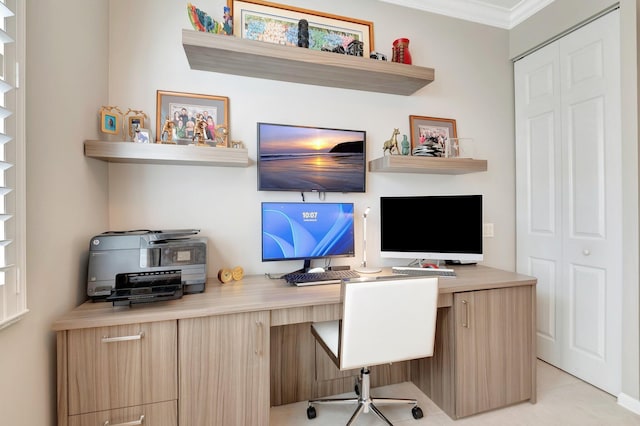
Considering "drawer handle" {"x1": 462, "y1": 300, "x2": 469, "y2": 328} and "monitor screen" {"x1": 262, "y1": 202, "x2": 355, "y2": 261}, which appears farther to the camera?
"monitor screen" {"x1": 262, "y1": 202, "x2": 355, "y2": 261}

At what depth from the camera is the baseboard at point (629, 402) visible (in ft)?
5.84

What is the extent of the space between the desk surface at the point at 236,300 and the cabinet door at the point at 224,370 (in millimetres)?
52

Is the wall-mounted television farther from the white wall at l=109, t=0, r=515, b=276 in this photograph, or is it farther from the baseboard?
the baseboard

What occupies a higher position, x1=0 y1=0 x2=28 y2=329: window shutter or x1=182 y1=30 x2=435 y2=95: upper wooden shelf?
x1=182 y1=30 x2=435 y2=95: upper wooden shelf

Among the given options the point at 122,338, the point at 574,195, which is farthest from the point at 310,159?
the point at 574,195

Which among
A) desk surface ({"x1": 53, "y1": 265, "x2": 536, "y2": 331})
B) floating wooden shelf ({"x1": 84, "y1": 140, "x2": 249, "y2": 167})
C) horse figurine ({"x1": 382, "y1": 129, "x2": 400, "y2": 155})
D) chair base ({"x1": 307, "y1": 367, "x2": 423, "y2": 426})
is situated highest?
horse figurine ({"x1": 382, "y1": 129, "x2": 400, "y2": 155})

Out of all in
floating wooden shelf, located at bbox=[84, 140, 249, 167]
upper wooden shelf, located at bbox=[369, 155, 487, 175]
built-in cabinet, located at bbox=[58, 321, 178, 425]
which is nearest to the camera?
built-in cabinet, located at bbox=[58, 321, 178, 425]

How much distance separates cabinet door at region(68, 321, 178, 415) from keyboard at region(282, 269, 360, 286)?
0.66 m

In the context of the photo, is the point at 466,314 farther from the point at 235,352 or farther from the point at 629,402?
the point at 235,352

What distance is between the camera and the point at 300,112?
6.91ft

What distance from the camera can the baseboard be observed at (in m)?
1.78

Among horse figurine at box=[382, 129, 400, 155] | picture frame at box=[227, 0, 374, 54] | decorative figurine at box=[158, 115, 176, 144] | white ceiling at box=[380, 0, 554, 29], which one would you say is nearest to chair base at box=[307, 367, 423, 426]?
horse figurine at box=[382, 129, 400, 155]

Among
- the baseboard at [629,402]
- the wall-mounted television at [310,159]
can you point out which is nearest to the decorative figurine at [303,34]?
the wall-mounted television at [310,159]

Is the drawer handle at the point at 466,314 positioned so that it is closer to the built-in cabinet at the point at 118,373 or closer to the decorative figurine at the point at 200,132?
the built-in cabinet at the point at 118,373
